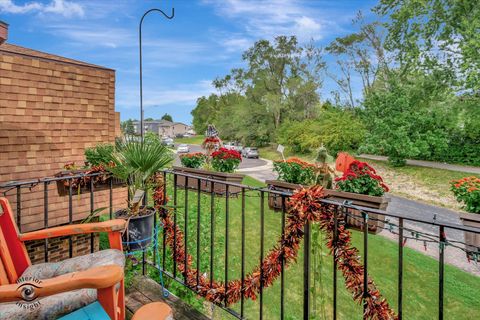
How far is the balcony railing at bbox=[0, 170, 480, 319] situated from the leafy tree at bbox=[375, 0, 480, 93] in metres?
7.03

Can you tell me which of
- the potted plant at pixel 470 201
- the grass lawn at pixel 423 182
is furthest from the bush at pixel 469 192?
the grass lawn at pixel 423 182

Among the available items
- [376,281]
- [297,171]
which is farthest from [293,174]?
[376,281]

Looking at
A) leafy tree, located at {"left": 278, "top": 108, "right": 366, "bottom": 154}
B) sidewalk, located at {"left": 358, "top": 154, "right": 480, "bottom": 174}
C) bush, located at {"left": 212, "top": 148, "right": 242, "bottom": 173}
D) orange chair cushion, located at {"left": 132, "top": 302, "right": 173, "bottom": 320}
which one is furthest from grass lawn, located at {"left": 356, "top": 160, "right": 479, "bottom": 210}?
orange chair cushion, located at {"left": 132, "top": 302, "right": 173, "bottom": 320}

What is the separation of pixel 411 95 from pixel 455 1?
3.61m

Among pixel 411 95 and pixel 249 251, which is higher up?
pixel 411 95

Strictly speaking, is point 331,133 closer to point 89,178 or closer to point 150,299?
point 89,178

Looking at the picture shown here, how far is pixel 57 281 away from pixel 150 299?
1.22 m

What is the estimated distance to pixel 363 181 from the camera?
3.07 metres

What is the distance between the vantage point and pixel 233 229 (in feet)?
27.6

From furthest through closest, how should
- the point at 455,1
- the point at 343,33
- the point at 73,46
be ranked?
the point at 343,33
the point at 455,1
the point at 73,46

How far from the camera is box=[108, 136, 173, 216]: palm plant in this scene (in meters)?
2.15

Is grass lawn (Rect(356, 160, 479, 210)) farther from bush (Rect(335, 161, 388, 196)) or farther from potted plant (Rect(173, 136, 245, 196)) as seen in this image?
bush (Rect(335, 161, 388, 196))

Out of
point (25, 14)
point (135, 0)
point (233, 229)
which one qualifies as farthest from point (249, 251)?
point (25, 14)

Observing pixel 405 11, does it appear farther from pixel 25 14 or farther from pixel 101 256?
pixel 101 256
